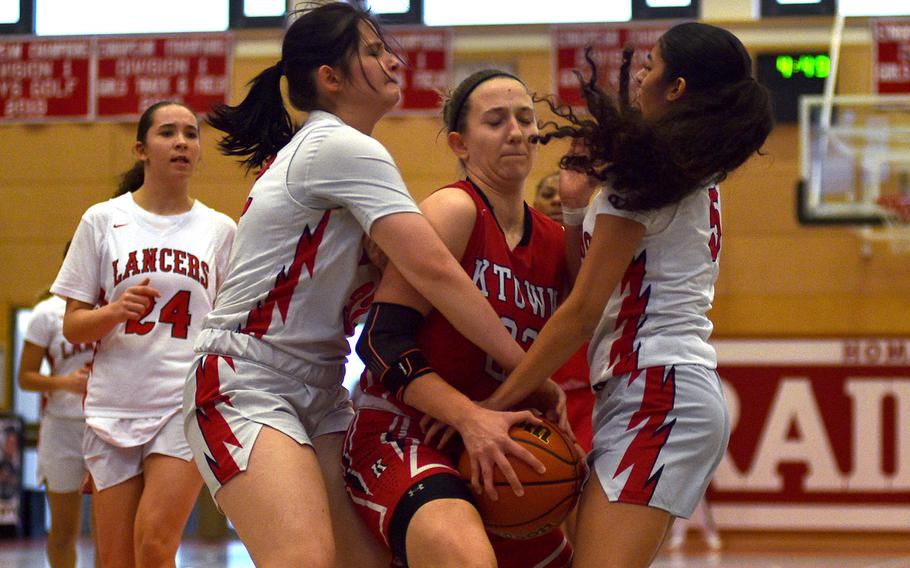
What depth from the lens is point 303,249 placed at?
273 cm

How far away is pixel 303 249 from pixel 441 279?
1.11 feet

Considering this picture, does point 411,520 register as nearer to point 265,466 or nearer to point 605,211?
point 265,466

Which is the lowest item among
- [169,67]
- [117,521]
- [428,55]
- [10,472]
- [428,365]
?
[10,472]

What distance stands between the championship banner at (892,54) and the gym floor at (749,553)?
3.61 meters

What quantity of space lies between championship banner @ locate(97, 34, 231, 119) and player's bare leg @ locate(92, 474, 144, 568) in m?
6.44

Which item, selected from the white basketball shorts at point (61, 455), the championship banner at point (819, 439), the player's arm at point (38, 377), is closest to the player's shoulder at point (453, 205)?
the player's arm at point (38, 377)

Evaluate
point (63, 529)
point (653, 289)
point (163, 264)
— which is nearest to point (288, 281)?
point (653, 289)

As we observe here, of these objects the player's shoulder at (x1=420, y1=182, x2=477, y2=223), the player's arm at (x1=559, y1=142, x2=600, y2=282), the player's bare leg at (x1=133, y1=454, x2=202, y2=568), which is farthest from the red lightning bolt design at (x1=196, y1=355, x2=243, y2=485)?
the player's bare leg at (x1=133, y1=454, x2=202, y2=568)

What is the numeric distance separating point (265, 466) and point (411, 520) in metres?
0.34

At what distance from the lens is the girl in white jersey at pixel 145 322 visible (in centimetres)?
399

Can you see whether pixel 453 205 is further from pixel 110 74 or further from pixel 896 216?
pixel 110 74

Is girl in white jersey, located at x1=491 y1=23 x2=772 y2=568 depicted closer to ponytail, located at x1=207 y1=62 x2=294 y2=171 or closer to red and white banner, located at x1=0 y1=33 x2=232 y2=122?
ponytail, located at x1=207 y1=62 x2=294 y2=171

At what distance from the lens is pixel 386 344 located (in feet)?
8.89

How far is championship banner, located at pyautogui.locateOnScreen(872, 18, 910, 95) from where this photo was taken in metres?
9.59
